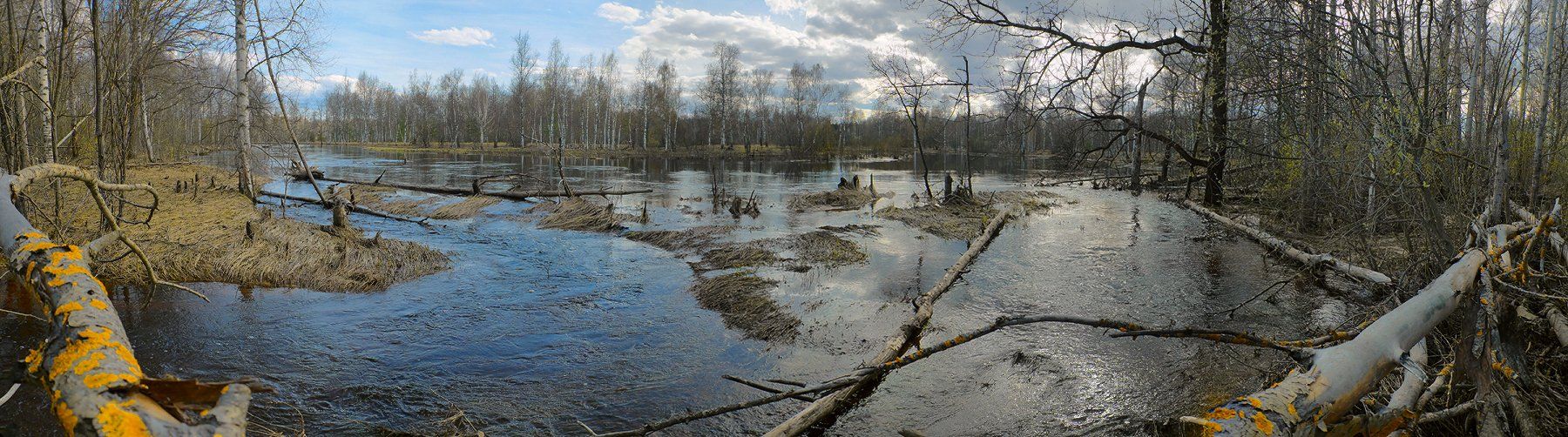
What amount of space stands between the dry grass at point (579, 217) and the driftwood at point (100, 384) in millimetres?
13334

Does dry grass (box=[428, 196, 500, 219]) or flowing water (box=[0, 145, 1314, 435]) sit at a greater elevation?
dry grass (box=[428, 196, 500, 219])

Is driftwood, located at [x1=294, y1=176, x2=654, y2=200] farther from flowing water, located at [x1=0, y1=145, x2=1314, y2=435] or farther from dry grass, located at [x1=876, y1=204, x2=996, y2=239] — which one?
dry grass, located at [x1=876, y1=204, x2=996, y2=239]

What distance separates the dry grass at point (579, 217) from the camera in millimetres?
15695

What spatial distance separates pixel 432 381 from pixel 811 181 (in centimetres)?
2629

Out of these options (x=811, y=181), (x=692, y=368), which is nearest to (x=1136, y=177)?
(x=811, y=181)

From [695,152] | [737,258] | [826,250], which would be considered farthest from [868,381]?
[695,152]

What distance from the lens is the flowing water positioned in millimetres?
5449

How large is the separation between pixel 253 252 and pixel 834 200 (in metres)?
14.8

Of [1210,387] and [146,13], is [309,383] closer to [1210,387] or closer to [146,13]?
[1210,387]

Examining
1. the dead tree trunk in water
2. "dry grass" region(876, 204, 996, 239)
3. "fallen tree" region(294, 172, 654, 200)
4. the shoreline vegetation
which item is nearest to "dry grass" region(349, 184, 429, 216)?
"fallen tree" region(294, 172, 654, 200)

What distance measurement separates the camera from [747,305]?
341 inches

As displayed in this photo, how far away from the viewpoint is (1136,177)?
78.5 ft

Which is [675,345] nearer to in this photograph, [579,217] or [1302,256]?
[1302,256]

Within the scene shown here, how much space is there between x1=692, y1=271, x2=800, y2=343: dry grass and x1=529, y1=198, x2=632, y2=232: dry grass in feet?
19.9
